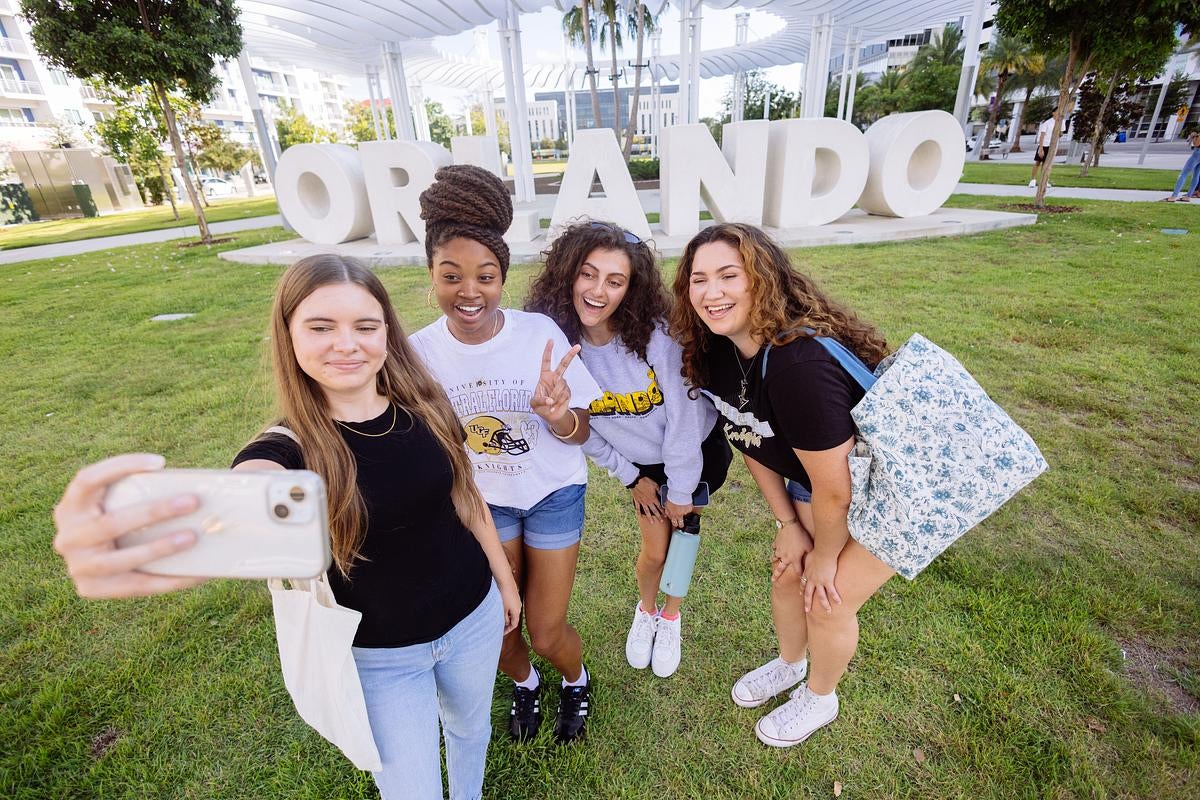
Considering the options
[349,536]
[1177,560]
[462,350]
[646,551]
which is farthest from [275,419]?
[1177,560]

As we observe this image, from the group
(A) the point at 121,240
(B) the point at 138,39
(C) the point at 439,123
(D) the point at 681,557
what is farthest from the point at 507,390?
(C) the point at 439,123

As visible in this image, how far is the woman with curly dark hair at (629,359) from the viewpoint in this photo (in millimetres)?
1904

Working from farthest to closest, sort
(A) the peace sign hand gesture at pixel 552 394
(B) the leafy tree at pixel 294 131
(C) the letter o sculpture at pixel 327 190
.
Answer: (B) the leafy tree at pixel 294 131 < (C) the letter o sculpture at pixel 327 190 < (A) the peace sign hand gesture at pixel 552 394

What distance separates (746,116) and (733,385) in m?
43.5

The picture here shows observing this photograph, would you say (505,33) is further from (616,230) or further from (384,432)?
(384,432)

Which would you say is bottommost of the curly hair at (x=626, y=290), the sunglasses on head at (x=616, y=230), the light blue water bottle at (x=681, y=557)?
the light blue water bottle at (x=681, y=557)

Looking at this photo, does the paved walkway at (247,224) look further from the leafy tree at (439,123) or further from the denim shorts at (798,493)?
the leafy tree at (439,123)

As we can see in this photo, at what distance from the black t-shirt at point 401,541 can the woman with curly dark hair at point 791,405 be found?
0.92m

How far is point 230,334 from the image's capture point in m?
6.63

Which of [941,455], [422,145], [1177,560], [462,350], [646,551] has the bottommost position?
[1177,560]

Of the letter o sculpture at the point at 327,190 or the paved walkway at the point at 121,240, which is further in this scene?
the paved walkway at the point at 121,240

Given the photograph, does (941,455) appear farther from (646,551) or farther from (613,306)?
(646,551)

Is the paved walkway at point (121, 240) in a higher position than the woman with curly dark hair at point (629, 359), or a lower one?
lower

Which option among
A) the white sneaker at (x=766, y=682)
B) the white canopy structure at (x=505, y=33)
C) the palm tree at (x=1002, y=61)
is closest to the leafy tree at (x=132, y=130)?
the white canopy structure at (x=505, y=33)
